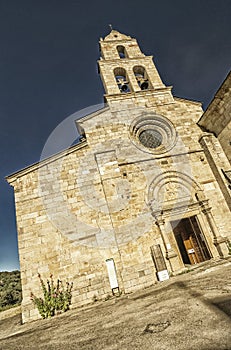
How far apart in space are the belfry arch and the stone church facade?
0.14ft

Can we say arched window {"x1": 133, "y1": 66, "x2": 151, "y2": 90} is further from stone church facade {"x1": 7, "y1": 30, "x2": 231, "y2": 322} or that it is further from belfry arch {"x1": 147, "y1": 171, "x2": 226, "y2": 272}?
belfry arch {"x1": 147, "y1": 171, "x2": 226, "y2": 272}

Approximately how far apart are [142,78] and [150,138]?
471 cm

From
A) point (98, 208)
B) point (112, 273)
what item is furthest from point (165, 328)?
point (98, 208)

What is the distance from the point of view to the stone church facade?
293 inches

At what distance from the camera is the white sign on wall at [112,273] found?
730 centimetres

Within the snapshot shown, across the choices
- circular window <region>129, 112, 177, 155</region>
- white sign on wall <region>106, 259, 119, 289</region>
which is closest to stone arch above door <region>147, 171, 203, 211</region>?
circular window <region>129, 112, 177, 155</region>

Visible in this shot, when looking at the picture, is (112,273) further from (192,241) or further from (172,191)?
(192,241)

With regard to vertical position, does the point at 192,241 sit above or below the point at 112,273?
above

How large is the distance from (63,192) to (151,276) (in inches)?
189

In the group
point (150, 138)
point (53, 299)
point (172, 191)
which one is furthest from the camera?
point (150, 138)

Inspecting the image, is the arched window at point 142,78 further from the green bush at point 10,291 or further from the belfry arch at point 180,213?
the green bush at point 10,291

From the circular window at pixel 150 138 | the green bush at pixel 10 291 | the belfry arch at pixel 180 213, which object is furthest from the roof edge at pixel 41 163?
the green bush at pixel 10 291

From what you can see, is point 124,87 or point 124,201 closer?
point 124,201

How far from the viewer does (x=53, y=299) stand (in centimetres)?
693
